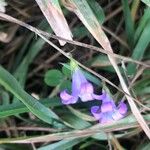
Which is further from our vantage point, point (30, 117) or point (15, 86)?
point (30, 117)

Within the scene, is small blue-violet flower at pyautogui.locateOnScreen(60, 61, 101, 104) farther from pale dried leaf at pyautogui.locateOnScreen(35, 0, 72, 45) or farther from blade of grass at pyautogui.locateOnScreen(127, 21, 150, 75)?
blade of grass at pyautogui.locateOnScreen(127, 21, 150, 75)

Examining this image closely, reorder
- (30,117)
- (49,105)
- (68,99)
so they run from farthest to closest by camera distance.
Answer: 1. (30,117)
2. (49,105)
3. (68,99)

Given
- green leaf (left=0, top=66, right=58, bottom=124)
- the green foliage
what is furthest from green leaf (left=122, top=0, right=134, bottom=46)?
green leaf (left=0, top=66, right=58, bottom=124)

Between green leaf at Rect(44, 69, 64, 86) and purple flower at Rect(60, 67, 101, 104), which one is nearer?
purple flower at Rect(60, 67, 101, 104)

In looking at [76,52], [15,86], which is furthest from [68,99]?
[76,52]

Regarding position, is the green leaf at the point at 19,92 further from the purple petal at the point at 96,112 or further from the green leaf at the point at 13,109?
the purple petal at the point at 96,112

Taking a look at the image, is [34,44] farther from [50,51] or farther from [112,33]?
[112,33]

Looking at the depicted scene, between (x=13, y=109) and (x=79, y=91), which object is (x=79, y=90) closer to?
(x=79, y=91)

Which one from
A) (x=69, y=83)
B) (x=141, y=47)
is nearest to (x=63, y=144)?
(x=69, y=83)
